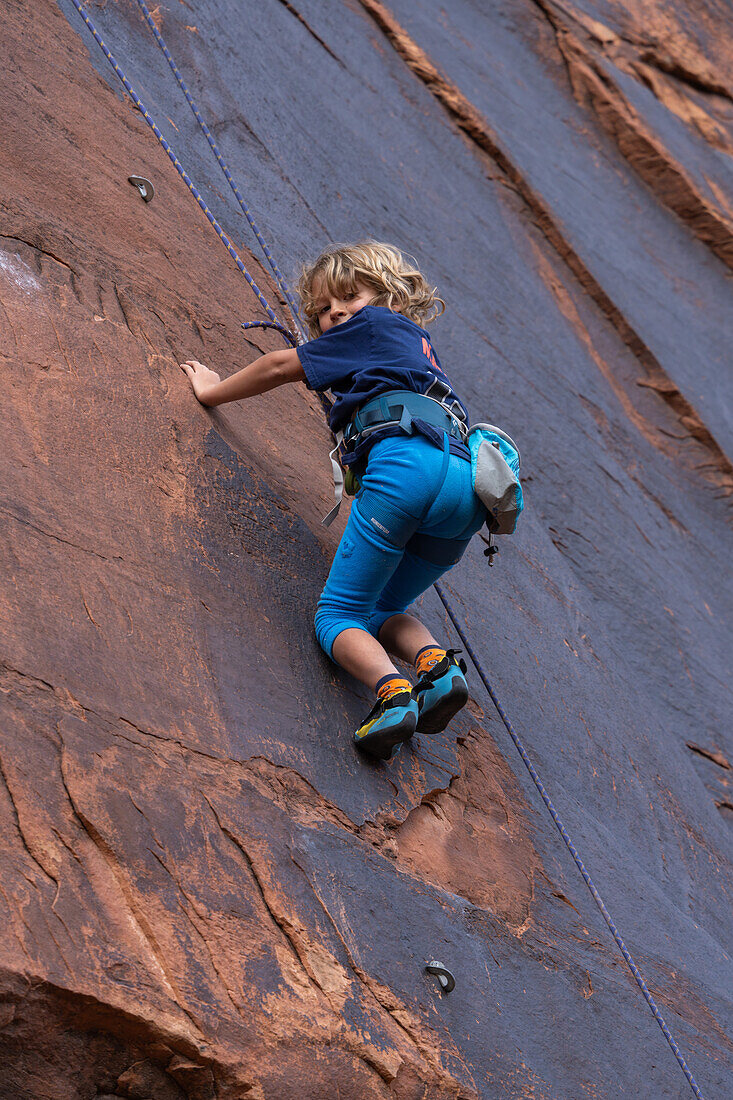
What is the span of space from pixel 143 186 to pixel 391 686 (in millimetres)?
1907

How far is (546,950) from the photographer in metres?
2.89

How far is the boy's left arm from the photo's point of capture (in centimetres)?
282

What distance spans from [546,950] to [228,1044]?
1.18m

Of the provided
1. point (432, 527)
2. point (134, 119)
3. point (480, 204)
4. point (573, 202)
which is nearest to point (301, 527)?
point (432, 527)

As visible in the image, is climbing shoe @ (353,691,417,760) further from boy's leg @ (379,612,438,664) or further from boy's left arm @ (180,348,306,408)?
boy's left arm @ (180,348,306,408)

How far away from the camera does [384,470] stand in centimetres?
271

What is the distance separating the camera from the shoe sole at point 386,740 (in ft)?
8.38

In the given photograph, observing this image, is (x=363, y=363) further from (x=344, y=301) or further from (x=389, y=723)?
(x=389, y=723)

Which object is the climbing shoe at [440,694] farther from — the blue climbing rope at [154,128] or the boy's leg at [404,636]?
the blue climbing rope at [154,128]

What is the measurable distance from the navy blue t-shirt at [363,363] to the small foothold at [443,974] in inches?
50.4

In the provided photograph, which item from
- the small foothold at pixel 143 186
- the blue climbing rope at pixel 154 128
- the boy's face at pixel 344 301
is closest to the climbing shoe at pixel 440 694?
the boy's face at pixel 344 301

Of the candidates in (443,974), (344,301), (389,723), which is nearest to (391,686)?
(389,723)

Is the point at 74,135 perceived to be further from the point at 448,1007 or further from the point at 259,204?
the point at 448,1007

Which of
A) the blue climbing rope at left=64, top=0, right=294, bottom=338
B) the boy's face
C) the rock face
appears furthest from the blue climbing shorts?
the blue climbing rope at left=64, top=0, right=294, bottom=338
